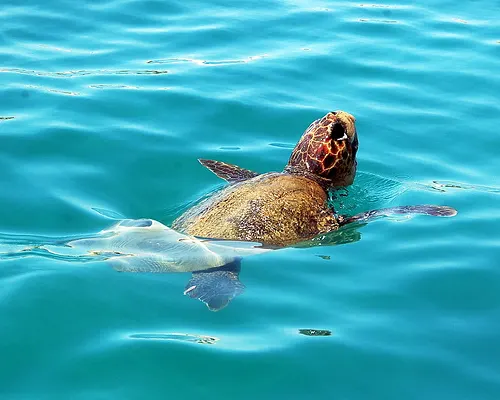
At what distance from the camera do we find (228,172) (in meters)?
8.18

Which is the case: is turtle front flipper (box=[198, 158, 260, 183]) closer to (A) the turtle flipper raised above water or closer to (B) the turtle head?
(A) the turtle flipper raised above water

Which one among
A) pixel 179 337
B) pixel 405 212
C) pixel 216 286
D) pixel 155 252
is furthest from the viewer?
pixel 405 212

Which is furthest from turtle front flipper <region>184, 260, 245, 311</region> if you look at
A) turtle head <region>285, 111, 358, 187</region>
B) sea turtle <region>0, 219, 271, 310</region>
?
turtle head <region>285, 111, 358, 187</region>

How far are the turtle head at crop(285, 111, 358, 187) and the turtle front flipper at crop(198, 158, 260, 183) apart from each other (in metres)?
0.49

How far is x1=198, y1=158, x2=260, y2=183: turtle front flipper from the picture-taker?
8.11 metres

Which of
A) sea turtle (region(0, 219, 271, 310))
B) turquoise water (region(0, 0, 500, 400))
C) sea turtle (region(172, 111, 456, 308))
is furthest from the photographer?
sea turtle (region(172, 111, 456, 308))

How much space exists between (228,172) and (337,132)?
125cm

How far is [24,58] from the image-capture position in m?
11.6

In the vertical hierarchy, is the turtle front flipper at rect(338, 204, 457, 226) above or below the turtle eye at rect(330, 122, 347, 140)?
below

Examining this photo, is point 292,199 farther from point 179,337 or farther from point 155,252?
point 179,337

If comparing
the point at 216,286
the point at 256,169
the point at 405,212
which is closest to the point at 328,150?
the point at 256,169

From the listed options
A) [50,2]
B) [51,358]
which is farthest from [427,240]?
[50,2]

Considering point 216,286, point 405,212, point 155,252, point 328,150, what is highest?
point 328,150

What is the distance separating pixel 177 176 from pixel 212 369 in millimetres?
4051
